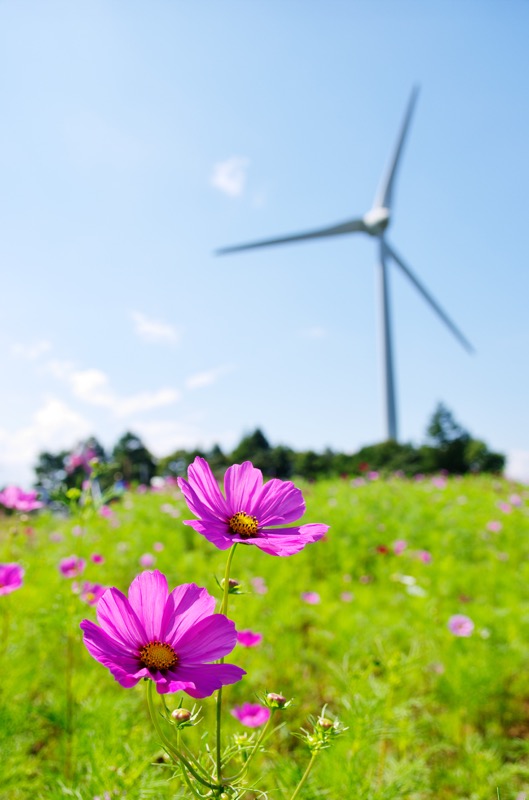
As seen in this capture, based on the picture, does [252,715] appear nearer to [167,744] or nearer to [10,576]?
[10,576]

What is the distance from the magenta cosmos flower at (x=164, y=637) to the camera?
0.47 m

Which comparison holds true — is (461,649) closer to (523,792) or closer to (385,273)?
(523,792)

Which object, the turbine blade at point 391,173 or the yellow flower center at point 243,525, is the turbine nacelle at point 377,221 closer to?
the turbine blade at point 391,173

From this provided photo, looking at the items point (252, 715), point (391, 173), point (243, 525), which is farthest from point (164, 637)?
point (391, 173)

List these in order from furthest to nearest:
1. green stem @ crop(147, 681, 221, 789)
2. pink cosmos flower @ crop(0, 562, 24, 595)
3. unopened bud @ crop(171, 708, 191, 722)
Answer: pink cosmos flower @ crop(0, 562, 24, 595) → unopened bud @ crop(171, 708, 191, 722) → green stem @ crop(147, 681, 221, 789)

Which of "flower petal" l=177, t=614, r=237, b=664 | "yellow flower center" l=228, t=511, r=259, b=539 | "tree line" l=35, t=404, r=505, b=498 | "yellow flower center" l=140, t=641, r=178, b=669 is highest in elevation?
"tree line" l=35, t=404, r=505, b=498

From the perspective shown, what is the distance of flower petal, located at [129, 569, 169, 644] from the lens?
52 centimetres

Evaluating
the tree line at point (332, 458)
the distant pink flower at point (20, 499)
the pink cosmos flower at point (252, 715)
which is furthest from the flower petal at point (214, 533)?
the tree line at point (332, 458)

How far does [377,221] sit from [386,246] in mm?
770

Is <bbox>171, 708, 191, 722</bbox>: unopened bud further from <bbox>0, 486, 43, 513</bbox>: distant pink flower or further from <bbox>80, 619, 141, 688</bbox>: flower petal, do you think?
<bbox>0, 486, 43, 513</bbox>: distant pink flower

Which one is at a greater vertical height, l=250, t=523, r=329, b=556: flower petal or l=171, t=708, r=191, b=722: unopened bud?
l=250, t=523, r=329, b=556: flower petal

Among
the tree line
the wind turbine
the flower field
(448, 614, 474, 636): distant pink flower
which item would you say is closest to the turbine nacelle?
the wind turbine

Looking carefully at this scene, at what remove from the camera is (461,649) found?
2.51 m

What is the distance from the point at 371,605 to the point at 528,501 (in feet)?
14.1
